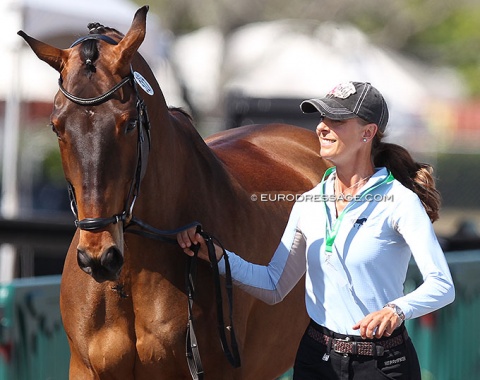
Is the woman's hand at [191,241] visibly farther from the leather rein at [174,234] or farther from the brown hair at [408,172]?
the brown hair at [408,172]

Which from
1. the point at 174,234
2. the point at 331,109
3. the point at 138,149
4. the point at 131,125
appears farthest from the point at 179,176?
the point at 331,109

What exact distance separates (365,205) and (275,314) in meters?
1.40

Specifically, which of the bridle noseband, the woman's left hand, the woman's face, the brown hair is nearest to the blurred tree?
the brown hair

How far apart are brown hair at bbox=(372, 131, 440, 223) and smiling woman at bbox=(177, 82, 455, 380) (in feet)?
0.45

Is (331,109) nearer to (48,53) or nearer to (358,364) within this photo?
(358,364)

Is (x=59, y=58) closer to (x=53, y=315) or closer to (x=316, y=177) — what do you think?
(x=53, y=315)

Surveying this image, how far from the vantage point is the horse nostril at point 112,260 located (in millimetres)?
3383

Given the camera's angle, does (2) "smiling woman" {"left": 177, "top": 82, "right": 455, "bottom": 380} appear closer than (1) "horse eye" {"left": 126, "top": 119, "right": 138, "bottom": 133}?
Yes

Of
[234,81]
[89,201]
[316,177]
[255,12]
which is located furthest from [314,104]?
[255,12]

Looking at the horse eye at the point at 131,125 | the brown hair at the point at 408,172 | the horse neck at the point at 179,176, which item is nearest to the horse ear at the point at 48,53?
the horse eye at the point at 131,125

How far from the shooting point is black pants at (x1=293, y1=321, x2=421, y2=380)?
11.6 feet

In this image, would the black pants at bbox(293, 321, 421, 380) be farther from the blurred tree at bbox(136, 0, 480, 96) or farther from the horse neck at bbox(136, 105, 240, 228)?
the blurred tree at bbox(136, 0, 480, 96)

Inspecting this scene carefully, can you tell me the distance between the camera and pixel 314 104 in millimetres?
3633

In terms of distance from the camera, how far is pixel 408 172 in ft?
13.2
